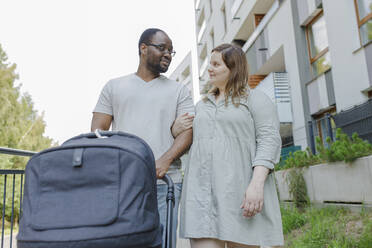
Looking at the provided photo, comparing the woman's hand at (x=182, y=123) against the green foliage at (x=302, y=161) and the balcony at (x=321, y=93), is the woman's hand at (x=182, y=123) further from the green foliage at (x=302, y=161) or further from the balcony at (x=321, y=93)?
the balcony at (x=321, y=93)

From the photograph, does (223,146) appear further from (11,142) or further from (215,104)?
(11,142)

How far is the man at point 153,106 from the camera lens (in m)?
2.51

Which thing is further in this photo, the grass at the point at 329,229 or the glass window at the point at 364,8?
the glass window at the point at 364,8

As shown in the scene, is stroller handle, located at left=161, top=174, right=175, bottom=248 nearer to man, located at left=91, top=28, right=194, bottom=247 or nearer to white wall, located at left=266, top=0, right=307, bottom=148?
man, located at left=91, top=28, right=194, bottom=247

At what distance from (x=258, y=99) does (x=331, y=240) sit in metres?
2.68

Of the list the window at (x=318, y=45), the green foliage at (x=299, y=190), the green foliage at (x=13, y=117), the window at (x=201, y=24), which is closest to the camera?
the green foliage at (x=299, y=190)

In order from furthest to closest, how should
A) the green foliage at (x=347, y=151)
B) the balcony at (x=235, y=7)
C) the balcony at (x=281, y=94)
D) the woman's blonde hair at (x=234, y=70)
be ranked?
the balcony at (x=235, y=7) < the balcony at (x=281, y=94) < the green foliage at (x=347, y=151) < the woman's blonde hair at (x=234, y=70)

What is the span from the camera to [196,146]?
7.91 feet

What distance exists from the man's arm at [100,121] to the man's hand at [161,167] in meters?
0.60

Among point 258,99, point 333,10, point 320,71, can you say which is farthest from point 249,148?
point 320,71

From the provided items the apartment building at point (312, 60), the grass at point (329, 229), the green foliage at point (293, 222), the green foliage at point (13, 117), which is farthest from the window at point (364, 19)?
the green foliage at point (13, 117)

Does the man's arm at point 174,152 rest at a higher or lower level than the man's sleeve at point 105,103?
lower

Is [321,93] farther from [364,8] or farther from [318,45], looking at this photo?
[364,8]

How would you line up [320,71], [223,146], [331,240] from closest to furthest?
1. [223,146]
2. [331,240]
3. [320,71]
